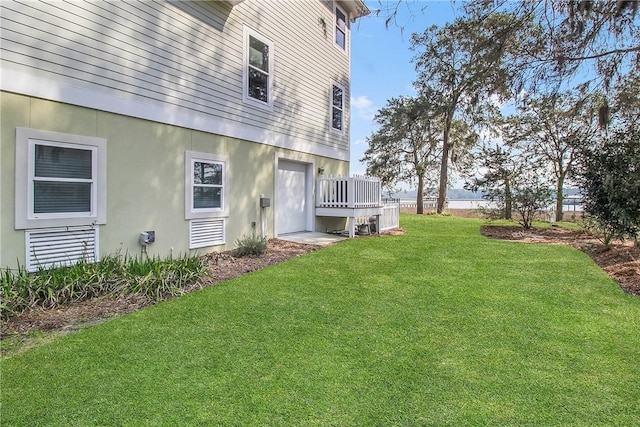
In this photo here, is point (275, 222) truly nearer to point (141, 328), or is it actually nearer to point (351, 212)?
point (351, 212)

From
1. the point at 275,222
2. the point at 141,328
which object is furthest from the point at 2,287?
the point at 275,222

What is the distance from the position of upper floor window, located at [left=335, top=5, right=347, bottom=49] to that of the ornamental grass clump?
9018 mm

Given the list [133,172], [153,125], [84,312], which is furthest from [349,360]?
[153,125]

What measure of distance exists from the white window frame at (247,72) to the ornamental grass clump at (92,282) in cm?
411

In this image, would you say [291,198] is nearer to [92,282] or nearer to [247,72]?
[247,72]

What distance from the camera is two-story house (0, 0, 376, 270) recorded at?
4.53m

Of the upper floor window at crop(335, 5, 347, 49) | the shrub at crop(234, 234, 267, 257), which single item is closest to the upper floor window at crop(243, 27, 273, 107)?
the shrub at crop(234, 234, 267, 257)

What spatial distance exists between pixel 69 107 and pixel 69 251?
1.95 metres

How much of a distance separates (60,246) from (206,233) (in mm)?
2554

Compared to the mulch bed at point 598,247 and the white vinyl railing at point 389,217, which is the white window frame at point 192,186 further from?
the mulch bed at point 598,247

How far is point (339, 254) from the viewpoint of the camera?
715 centimetres

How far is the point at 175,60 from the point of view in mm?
6352

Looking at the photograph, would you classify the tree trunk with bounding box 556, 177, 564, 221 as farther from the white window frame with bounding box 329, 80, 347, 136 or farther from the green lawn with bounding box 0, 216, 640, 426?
the green lawn with bounding box 0, 216, 640, 426

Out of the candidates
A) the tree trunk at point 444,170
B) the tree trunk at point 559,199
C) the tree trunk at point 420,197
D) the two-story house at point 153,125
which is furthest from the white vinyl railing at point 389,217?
the tree trunk at point 420,197
